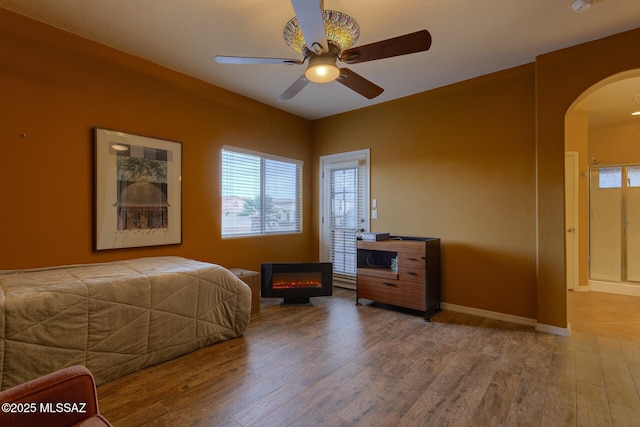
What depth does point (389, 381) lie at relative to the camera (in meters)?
2.09

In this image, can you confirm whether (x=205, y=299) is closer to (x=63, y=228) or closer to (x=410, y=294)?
(x=63, y=228)

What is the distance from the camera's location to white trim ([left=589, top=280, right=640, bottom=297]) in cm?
431

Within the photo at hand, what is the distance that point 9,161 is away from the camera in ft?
7.52

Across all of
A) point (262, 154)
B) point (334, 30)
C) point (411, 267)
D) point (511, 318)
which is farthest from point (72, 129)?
point (511, 318)

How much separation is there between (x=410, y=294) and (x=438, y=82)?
251cm

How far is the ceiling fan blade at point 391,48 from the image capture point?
1.76m

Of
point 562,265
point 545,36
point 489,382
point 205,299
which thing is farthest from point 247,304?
point 545,36

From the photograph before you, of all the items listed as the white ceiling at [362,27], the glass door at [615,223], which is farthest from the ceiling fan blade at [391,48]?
the glass door at [615,223]

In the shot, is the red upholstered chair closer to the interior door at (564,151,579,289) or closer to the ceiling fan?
the ceiling fan

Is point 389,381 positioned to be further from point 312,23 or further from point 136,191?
point 136,191

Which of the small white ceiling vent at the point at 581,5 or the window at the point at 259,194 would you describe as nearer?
the small white ceiling vent at the point at 581,5

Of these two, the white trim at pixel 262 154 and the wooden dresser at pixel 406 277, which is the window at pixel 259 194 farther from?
the wooden dresser at pixel 406 277

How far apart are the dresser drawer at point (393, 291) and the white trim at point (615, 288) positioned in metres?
3.31

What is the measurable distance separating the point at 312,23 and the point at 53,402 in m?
1.98
